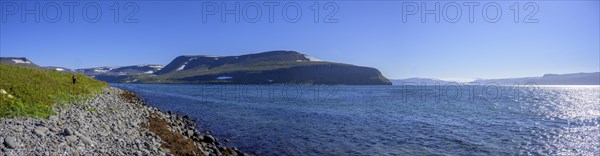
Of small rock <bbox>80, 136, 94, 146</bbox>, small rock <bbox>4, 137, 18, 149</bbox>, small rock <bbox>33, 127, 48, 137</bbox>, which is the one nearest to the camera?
small rock <bbox>4, 137, 18, 149</bbox>

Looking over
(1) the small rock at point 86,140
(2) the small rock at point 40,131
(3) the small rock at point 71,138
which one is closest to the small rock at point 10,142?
(2) the small rock at point 40,131

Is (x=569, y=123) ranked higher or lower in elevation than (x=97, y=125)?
lower

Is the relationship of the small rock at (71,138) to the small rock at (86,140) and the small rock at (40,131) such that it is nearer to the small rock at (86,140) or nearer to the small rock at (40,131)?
the small rock at (86,140)

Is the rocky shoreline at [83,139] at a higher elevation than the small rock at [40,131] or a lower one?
lower

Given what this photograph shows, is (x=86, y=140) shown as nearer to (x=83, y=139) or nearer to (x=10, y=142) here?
(x=83, y=139)

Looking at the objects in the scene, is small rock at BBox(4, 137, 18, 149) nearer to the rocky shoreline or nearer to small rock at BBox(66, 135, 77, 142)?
the rocky shoreline

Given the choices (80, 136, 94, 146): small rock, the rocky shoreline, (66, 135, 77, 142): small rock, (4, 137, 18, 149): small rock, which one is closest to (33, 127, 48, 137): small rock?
the rocky shoreline

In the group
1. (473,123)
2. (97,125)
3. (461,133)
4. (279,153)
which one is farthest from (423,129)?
(97,125)

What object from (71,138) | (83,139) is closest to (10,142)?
(71,138)

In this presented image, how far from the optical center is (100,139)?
52.1 feet

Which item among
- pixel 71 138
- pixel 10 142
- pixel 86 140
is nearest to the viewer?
pixel 10 142

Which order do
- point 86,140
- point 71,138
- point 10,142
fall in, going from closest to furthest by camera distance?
1. point 10,142
2. point 71,138
3. point 86,140

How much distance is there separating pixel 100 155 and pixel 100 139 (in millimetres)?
2787

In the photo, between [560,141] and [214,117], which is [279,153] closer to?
[214,117]
